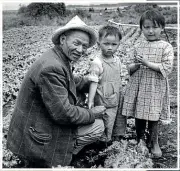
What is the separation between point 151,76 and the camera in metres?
2.91

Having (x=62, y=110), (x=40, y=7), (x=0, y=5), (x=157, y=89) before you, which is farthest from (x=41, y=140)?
(x=40, y=7)

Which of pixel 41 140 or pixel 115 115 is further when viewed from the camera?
pixel 115 115

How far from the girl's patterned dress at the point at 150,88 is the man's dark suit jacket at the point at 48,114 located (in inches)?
21.5

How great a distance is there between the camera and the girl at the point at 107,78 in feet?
9.16

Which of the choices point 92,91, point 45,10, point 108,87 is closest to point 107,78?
point 108,87

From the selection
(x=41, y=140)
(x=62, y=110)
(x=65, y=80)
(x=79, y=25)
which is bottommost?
(x=41, y=140)

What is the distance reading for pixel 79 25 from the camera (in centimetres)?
251

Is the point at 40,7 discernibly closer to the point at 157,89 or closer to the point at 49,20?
the point at 49,20

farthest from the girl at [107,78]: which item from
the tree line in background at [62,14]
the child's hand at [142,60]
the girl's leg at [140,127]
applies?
the tree line in background at [62,14]

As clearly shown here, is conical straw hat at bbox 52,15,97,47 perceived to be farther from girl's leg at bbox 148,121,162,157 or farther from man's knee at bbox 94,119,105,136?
girl's leg at bbox 148,121,162,157

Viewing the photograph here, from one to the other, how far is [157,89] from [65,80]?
0.97 m

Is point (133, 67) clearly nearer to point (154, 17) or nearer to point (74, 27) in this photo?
point (154, 17)

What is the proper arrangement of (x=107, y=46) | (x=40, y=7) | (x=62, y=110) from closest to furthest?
(x=62, y=110)
(x=107, y=46)
(x=40, y=7)

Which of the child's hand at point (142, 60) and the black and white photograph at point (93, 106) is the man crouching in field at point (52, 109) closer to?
the black and white photograph at point (93, 106)
